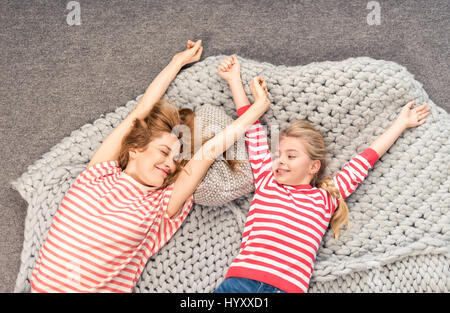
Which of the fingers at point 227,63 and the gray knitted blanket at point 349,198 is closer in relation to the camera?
the gray knitted blanket at point 349,198

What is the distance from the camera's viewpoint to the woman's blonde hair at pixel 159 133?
1.21 m

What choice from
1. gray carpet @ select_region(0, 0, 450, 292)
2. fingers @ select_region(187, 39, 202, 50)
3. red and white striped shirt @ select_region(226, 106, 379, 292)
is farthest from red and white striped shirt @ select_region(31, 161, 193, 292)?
fingers @ select_region(187, 39, 202, 50)

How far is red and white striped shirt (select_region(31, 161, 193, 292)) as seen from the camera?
1080 millimetres

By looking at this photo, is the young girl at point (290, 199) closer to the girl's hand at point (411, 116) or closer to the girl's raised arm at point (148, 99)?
the girl's hand at point (411, 116)

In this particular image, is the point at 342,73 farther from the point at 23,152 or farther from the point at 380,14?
the point at 23,152

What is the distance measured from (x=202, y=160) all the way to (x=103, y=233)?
1.29 feet

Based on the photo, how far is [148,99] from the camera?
129 centimetres

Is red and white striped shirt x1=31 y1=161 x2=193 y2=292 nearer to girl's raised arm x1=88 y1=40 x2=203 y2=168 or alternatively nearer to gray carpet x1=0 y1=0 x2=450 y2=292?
girl's raised arm x1=88 y1=40 x2=203 y2=168

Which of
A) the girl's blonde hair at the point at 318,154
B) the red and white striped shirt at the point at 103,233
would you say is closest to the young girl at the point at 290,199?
the girl's blonde hair at the point at 318,154

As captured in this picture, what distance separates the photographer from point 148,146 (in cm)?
121

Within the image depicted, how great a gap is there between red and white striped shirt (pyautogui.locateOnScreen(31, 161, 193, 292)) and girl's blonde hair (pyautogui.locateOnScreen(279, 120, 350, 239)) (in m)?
0.45

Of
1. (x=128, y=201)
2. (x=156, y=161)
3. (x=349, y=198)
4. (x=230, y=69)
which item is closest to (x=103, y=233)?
(x=128, y=201)

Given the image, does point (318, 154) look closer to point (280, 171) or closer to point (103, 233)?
point (280, 171)

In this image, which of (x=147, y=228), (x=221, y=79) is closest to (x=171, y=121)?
(x=221, y=79)
